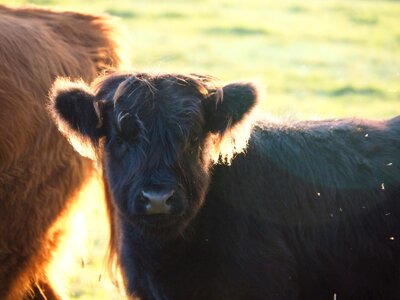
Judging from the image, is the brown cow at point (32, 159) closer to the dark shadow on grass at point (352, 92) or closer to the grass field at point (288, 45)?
the grass field at point (288, 45)

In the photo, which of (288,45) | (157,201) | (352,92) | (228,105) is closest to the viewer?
(157,201)

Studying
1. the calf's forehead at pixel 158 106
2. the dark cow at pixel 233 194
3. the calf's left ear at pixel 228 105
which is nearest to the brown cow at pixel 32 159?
the dark cow at pixel 233 194

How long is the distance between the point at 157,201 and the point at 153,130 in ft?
1.54

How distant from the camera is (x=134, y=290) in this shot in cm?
→ 507

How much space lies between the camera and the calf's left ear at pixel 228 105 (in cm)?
483

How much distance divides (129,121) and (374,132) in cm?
155

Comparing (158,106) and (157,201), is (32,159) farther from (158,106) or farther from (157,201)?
(157,201)

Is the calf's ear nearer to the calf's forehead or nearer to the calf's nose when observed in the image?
the calf's forehead

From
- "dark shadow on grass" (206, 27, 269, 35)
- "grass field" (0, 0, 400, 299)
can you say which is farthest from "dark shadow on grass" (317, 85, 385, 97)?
"dark shadow on grass" (206, 27, 269, 35)

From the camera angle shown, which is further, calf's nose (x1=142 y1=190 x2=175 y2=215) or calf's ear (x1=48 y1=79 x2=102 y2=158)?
calf's ear (x1=48 y1=79 x2=102 y2=158)

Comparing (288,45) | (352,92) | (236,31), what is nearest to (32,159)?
(352,92)

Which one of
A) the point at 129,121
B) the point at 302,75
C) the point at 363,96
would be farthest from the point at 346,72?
the point at 129,121

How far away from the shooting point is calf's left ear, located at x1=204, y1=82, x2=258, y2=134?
190 inches

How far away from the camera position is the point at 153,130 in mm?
4727
